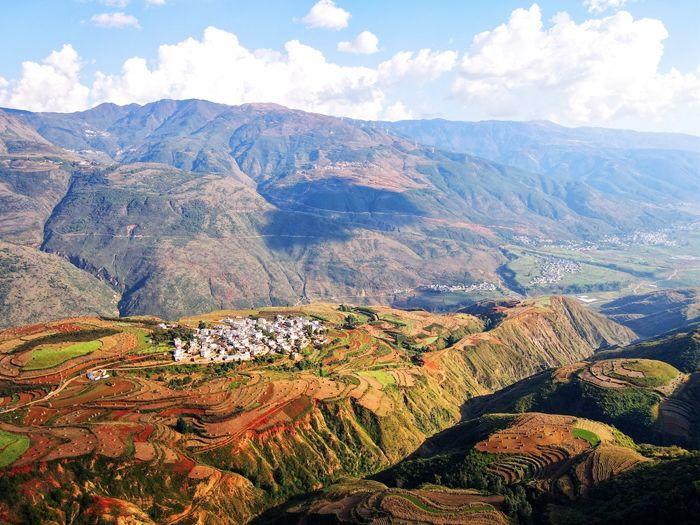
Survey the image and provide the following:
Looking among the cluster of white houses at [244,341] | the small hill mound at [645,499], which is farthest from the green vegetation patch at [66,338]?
the small hill mound at [645,499]

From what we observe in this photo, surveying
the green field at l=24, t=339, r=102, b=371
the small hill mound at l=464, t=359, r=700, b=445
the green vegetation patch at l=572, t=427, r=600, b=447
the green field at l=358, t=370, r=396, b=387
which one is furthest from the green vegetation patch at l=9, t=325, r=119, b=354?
the green vegetation patch at l=572, t=427, r=600, b=447

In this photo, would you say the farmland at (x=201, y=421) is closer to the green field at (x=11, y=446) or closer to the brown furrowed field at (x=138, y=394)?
the brown furrowed field at (x=138, y=394)

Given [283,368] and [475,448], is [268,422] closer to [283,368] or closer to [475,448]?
[283,368]

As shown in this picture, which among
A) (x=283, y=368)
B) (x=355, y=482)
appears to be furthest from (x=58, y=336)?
(x=355, y=482)

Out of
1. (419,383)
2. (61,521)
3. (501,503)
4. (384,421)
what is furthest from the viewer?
(419,383)

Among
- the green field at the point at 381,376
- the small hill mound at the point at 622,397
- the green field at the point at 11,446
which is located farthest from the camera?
the green field at the point at 381,376

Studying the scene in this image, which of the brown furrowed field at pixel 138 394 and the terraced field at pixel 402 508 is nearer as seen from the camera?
the terraced field at pixel 402 508

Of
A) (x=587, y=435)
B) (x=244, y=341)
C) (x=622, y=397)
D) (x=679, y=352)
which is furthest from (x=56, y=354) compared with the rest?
(x=679, y=352)
